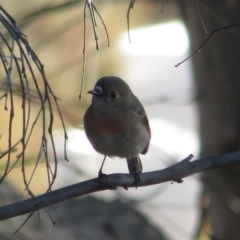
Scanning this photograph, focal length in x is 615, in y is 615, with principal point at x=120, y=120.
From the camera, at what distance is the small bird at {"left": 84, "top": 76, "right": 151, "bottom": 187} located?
3355mm

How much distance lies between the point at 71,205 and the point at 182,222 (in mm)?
3507

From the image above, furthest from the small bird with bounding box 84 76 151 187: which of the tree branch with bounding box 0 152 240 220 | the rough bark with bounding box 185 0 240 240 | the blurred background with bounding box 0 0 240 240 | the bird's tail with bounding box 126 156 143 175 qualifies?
the rough bark with bounding box 185 0 240 240

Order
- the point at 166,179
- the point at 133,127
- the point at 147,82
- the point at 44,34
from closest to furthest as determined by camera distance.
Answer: the point at 166,179
the point at 133,127
the point at 44,34
the point at 147,82

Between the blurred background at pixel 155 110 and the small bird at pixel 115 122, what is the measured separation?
403 mm

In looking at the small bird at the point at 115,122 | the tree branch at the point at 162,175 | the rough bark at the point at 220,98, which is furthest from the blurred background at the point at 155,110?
the tree branch at the point at 162,175

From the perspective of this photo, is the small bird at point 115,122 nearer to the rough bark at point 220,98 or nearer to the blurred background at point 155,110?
the blurred background at point 155,110

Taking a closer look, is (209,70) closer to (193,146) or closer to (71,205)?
(71,205)

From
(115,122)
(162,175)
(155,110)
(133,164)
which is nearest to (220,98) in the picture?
(133,164)

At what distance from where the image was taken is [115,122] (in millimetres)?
3406

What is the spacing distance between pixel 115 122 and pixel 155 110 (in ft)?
18.7

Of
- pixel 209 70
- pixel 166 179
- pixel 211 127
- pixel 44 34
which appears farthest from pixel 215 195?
pixel 44 34

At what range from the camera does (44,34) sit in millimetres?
8484

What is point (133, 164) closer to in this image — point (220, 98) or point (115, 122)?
point (115, 122)

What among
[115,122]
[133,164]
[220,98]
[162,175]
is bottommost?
[220,98]
